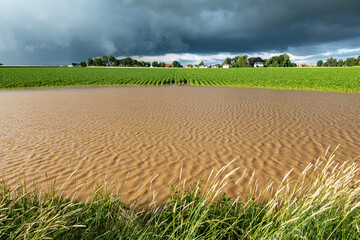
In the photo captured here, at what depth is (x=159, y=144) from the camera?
27.9 feet

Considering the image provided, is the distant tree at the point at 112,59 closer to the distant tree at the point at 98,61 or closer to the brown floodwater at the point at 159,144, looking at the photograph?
the distant tree at the point at 98,61

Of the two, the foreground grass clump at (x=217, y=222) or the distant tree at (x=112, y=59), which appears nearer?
the foreground grass clump at (x=217, y=222)

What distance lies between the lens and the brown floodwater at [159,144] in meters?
6.19

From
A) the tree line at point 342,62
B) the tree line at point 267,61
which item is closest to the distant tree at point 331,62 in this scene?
the tree line at point 342,62

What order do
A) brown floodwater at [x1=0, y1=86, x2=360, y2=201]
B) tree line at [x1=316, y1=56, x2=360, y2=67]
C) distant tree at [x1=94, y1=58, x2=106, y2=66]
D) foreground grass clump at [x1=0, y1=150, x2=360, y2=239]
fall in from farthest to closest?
distant tree at [x1=94, y1=58, x2=106, y2=66] → tree line at [x1=316, y1=56, x2=360, y2=67] → brown floodwater at [x1=0, y1=86, x2=360, y2=201] → foreground grass clump at [x1=0, y1=150, x2=360, y2=239]

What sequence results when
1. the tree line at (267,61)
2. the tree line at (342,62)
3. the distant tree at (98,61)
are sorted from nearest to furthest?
the tree line at (342,62)
the tree line at (267,61)
the distant tree at (98,61)

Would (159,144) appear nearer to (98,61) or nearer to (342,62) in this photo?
(98,61)

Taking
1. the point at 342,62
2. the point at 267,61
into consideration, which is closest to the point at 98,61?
the point at 267,61

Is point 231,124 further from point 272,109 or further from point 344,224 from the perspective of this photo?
point 344,224

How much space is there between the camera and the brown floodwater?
6188 millimetres

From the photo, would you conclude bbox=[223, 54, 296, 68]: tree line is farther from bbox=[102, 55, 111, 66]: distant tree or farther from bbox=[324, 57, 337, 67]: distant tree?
bbox=[102, 55, 111, 66]: distant tree

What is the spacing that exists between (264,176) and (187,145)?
3.07 meters

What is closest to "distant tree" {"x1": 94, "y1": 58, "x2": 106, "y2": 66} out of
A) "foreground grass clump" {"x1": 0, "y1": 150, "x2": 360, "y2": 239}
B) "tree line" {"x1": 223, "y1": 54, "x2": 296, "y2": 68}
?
"tree line" {"x1": 223, "y1": 54, "x2": 296, "y2": 68}

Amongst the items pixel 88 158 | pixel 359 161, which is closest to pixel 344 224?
pixel 359 161
